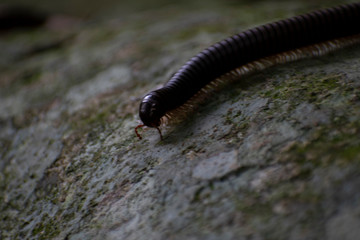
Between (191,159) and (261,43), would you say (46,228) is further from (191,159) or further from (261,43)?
(261,43)

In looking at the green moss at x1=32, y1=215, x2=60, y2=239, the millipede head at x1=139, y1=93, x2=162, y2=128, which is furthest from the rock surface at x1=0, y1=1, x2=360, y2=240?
the millipede head at x1=139, y1=93, x2=162, y2=128

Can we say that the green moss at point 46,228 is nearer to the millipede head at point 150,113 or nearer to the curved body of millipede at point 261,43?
the millipede head at point 150,113

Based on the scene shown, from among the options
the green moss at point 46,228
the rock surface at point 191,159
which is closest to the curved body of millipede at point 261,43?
the rock surface at point 191,159

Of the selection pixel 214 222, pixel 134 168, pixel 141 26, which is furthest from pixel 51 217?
pixel 141 26

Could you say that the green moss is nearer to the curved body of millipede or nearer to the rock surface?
the rock surface

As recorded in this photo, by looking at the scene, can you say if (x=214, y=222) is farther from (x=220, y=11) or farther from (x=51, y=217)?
(x=220, y=11)
